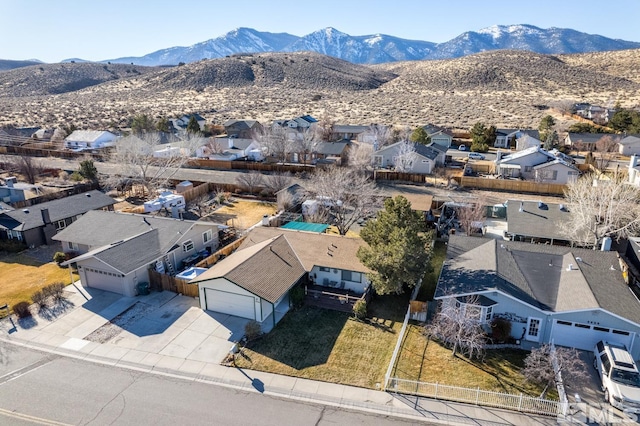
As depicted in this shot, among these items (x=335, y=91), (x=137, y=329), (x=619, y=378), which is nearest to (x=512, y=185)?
(x=619, y=378)

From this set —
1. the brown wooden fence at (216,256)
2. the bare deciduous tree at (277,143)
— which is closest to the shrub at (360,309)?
the brown wooden fence at (216,256)

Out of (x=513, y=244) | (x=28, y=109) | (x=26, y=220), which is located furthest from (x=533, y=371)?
(x=28, y=109)

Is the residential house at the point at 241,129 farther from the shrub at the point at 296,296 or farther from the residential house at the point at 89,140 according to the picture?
the shrub at the point at 296,296

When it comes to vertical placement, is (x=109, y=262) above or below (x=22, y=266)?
above

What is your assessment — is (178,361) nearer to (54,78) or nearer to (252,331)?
(252,331)

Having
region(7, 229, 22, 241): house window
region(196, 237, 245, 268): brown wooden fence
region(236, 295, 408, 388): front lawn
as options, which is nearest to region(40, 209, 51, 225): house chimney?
region(7, 229, 22, 241): house window

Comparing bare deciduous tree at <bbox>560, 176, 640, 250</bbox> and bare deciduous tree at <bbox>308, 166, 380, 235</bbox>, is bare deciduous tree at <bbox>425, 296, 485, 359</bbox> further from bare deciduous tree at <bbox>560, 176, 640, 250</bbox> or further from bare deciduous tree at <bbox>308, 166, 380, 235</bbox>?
bare deciduous tree at <bbox>308, 166, 380, 235</bbox>

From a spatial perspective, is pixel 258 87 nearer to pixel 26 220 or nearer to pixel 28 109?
pixel 28 109
